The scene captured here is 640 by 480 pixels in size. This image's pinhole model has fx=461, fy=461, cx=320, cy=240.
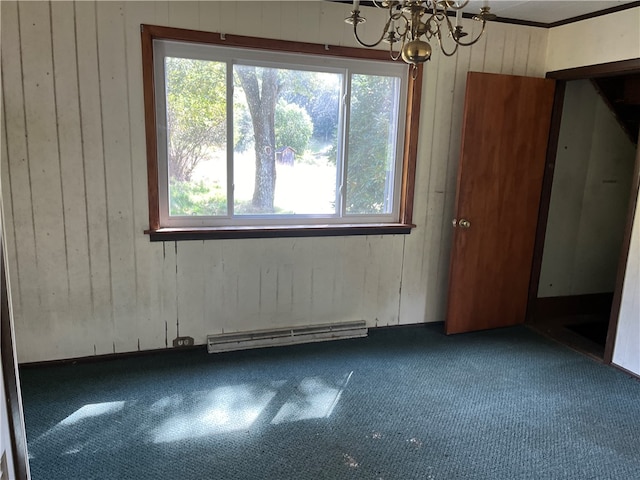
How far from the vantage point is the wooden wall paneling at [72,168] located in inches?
102

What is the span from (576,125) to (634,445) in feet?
8.44

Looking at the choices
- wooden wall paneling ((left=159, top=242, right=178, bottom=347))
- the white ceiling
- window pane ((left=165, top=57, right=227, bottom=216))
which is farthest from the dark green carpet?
the white ceiling

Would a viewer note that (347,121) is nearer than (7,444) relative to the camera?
No

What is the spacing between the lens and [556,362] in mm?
3189

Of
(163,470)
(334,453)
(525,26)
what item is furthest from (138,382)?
(525,26)

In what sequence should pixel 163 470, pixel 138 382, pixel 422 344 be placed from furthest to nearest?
pixel 422 344 → pixel 138 382 → pixel 163 470

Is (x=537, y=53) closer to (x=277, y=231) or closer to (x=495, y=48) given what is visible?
(x=495, y=48)

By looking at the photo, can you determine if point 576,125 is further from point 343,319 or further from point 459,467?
point 459,467

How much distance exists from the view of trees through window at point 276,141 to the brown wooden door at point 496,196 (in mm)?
581

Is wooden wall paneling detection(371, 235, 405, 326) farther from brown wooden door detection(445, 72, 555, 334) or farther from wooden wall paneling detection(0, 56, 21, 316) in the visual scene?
wooden wall paneling detection(0, 56, 21, 316)

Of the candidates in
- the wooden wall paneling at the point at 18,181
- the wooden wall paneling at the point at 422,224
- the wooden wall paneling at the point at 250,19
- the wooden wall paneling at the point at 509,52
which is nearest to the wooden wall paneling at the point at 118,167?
the wooden wall paneling at the point at 18,181

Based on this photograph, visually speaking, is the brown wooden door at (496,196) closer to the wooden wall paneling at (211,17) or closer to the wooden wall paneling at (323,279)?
the wooden wall paneling at (323,279)

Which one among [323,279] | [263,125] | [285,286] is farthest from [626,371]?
[263,125]

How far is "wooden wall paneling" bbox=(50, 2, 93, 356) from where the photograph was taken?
2.60 metres
